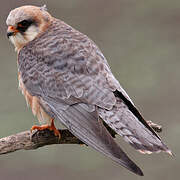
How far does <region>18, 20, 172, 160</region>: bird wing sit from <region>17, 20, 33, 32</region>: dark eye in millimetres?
139

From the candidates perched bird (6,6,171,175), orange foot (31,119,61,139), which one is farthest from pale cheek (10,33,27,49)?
orange foot (31,119,61,139)

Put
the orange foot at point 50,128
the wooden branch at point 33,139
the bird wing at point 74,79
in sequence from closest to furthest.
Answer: the bird wing at point 74,79 → the wooden branch at point 33,139 → the orange foot at point 50,128

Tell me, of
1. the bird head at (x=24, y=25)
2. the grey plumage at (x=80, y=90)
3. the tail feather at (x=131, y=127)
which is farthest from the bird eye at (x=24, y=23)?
the tail feather at (x=131, y=127)

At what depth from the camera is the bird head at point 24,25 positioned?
19.1 feet

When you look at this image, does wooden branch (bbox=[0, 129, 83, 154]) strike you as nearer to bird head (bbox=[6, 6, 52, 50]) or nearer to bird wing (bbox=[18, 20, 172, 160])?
bird wing (bbox=[18, 20, 172, 160])

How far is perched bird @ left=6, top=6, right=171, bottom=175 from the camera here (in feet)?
16.2

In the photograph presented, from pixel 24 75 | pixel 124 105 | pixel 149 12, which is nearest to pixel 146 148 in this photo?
pixel 124 105

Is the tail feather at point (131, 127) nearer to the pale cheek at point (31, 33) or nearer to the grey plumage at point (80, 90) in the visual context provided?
the grey plumage at point (80, 90)

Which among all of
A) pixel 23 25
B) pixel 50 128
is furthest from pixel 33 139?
pixel 23 25

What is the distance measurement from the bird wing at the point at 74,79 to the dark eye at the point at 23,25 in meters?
0.14

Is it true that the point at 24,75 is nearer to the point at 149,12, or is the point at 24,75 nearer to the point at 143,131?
the point at 143,131

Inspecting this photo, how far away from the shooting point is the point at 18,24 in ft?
19.1

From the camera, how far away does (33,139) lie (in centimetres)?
548

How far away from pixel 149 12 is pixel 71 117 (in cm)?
808
